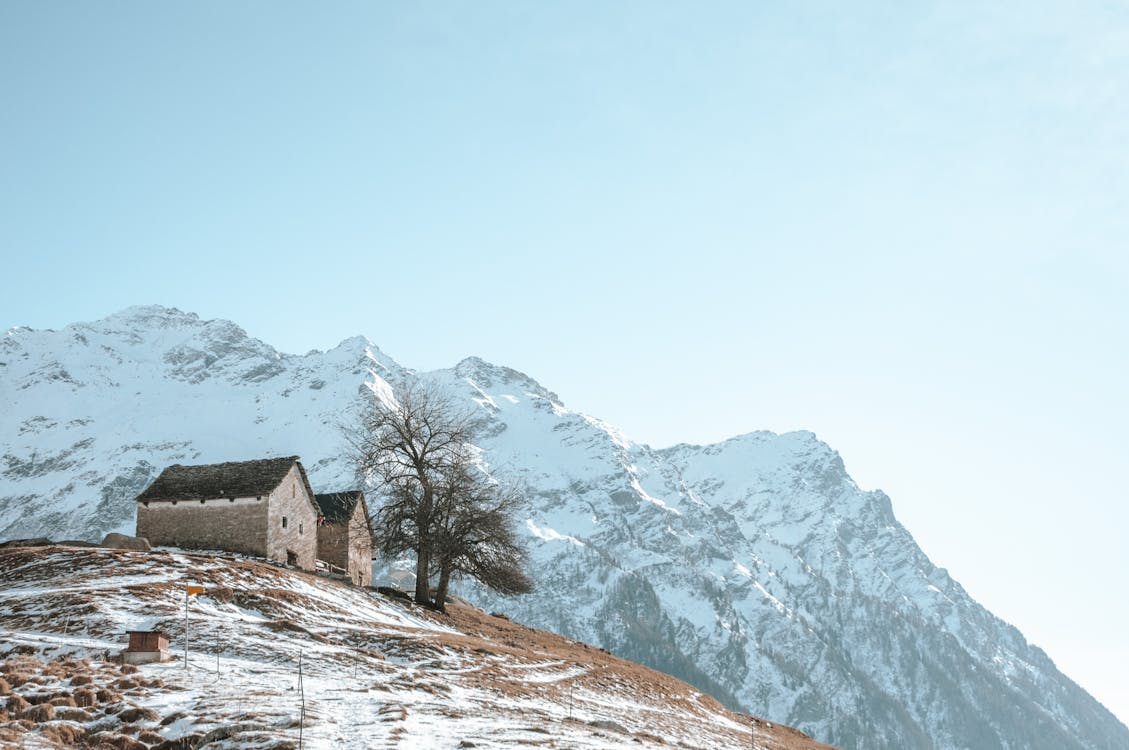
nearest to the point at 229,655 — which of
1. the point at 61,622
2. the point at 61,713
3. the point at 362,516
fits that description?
the point at 61,622

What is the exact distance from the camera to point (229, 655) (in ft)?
105

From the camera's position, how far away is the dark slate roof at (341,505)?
75.1 metres

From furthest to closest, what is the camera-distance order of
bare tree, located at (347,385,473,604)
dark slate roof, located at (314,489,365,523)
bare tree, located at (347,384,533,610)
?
dark slate roof, located at (314,489,365,523) < bare tree, located at (347,384,533,610) < bare tree, located at (347,385,473,604)

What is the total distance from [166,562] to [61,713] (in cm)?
2361

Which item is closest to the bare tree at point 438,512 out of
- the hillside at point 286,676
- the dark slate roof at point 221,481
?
the dark slate roof at point 221,481

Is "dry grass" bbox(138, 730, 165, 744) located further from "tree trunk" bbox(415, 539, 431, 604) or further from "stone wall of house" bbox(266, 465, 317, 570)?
"stone wall of house" bbox(266, 465, 317, 570)

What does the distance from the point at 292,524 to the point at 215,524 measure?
4.54 meters

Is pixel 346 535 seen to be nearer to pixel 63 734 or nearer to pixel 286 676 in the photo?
pixel 286 676

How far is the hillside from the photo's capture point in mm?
22766

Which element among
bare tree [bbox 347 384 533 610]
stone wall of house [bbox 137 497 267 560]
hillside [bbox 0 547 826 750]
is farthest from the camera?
stone wall of house [bbox 137 497 267 560]

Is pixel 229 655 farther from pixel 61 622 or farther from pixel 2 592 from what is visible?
pixel 2 592

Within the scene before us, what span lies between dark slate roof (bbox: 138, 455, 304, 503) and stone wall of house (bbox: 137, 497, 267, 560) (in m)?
0.40

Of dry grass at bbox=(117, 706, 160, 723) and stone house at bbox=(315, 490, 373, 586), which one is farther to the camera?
stone house at bbox=(315, 490, 373, 586)

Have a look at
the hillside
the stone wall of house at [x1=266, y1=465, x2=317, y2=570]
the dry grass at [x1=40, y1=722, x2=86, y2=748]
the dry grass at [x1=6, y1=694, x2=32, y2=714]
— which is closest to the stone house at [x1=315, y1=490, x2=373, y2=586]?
the stone wall of house at [x1=266, y1=465, x2=317, y2=570]
